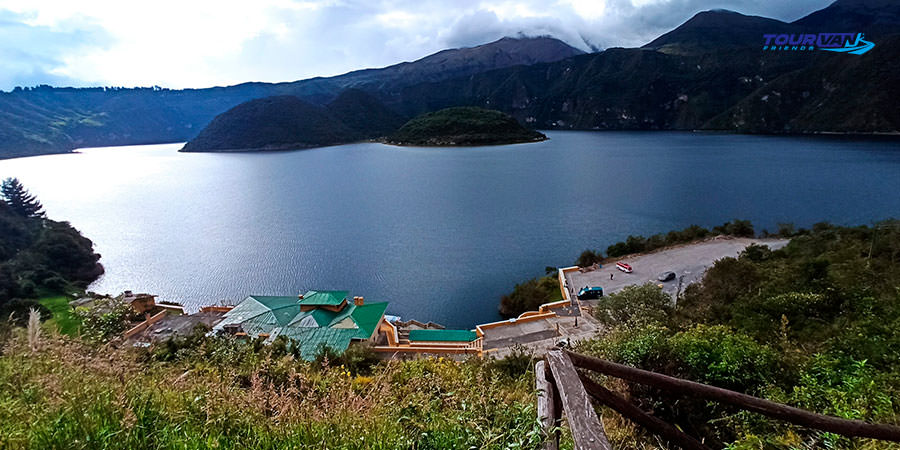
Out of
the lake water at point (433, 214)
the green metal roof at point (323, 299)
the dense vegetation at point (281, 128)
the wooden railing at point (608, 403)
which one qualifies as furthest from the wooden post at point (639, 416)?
the dense vegetation at point (281, 128)

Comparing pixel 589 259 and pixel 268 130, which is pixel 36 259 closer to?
pixel 589 259

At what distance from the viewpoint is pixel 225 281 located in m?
25.1

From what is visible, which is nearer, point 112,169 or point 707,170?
point 707,170

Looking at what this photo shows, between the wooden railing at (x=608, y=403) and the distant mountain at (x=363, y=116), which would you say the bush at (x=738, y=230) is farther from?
the distant mountain at (x=363, y=116)

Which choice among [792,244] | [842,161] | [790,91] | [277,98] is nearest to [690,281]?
[792,244]

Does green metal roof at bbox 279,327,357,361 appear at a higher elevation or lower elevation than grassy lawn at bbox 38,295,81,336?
higher

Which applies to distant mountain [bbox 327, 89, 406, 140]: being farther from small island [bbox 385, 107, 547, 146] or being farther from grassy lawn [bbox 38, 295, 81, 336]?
grassy lawn [bbox 38, 295, 81, 336]

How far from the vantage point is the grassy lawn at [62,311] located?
1835cm

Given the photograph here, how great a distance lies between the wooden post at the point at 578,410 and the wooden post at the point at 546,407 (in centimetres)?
11

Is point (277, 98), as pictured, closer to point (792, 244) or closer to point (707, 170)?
point (707, 170)

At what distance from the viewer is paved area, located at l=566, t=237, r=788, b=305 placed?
66.3ft

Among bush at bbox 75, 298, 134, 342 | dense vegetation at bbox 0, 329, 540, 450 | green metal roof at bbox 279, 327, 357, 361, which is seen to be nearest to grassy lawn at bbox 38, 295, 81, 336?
bush at bbox 75, 298, 134, 342

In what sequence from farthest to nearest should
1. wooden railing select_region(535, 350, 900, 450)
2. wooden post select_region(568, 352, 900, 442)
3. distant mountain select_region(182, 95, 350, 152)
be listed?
distant mountain select_region(182, 95, 350, 152)
wooden post select_region(568, 352, 900, 442)
wooden railing select_region(535, 350, 900, 450)

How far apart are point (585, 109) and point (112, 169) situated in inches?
6121
